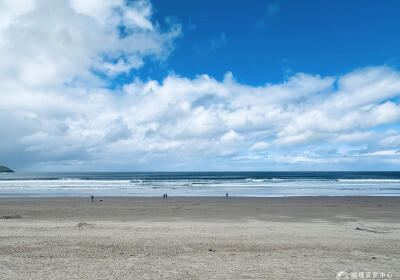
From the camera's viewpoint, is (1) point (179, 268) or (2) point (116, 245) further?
(2) point (116, 245)

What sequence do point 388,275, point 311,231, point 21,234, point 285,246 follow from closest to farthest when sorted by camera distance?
point 388,275 < point 285,246 < point 21,234 < point 311,231

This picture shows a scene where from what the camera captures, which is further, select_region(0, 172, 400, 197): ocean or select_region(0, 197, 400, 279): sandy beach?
select_region(0, 172, 400, 197): ocean

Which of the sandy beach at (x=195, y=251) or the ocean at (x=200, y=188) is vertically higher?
the sandy beach at (x=195, y=251)

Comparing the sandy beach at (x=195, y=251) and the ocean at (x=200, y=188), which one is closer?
the sandy beach at (x=195, y=251)

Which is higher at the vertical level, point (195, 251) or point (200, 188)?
point (195, 251)

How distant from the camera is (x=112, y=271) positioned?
6445 mm

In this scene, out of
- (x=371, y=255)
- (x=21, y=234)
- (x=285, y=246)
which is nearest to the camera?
(x=371, y=255)

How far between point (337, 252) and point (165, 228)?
22.1 ft

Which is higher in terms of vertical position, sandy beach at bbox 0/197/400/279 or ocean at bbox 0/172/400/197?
sandy beach at bbox 0/197/400/279

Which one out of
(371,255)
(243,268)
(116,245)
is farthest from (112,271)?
(371,255)

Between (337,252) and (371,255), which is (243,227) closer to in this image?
(337,252)

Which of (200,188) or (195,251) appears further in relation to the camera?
(200,188)

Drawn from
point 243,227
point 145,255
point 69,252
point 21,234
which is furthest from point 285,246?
point 21,234

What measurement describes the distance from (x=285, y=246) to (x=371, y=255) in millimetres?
2435
